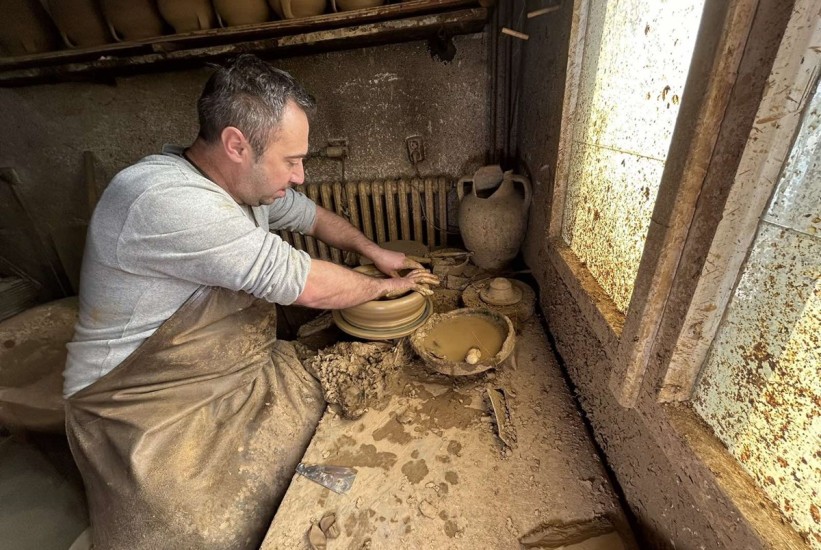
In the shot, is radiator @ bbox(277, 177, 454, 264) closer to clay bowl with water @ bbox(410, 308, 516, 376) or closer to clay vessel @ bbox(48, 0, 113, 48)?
clay bowl with water @ bbox(410, 308, 516, 376)

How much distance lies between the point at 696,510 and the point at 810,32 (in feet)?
3.20

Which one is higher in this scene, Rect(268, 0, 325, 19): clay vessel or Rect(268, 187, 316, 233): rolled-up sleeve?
Rect(268, 0, 325, 19): clay vessel

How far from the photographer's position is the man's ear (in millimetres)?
1266

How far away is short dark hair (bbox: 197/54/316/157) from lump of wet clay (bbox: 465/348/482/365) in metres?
1.15

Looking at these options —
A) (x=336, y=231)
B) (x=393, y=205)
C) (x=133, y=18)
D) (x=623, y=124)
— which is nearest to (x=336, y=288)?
(x=336, y=231)

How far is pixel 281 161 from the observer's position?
1352 mm

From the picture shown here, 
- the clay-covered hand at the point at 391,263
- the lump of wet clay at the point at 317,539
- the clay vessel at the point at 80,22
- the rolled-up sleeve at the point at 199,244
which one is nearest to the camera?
the lump of wet clay at the point at 317,539

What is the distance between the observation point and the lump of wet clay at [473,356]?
4.68 feet

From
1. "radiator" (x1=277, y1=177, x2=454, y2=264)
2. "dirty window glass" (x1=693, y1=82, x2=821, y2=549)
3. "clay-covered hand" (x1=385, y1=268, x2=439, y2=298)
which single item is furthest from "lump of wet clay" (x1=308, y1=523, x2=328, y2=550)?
"radiator" (x1=277, y1=177, x2=454, y2=264)

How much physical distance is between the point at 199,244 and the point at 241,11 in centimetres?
191

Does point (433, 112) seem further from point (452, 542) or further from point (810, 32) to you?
point (452, 542)

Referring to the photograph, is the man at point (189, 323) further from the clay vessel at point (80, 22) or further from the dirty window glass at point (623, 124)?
the clay vessel at point (80, 22)

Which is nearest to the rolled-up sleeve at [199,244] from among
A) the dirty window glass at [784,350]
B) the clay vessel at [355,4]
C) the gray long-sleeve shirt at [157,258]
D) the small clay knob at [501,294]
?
the gray long-sleeve shirt at [157,258]

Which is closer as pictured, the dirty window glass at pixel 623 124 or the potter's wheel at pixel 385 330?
the dirty window glass at pixel 623 124
